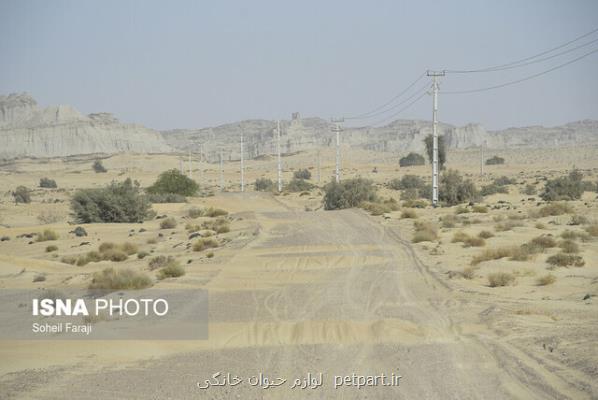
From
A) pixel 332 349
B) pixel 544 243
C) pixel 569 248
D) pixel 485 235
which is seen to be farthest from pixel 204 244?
pixel 332 349

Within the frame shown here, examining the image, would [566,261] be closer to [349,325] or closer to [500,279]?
[500,279]

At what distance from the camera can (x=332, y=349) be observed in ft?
39.0

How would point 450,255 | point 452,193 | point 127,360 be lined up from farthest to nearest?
point 452,193 → point 450,255 → point 127,360

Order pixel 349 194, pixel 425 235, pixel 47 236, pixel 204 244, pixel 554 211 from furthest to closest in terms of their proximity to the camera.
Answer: pixel 349 194 → pixel 554 211 → pixel 47 236 → pixel 204 244 → pixel 425 235

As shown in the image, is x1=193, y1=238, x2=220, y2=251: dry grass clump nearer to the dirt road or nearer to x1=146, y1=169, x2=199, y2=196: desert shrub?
the dirt road

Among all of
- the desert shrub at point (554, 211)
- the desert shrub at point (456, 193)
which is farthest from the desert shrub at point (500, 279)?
the desert shrub at point (456, 193)

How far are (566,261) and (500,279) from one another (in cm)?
348

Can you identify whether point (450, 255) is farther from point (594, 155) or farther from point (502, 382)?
point (594, 155)

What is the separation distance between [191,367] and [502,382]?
4.39 m

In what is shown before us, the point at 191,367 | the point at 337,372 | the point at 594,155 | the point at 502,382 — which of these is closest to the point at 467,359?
the point at 502,382

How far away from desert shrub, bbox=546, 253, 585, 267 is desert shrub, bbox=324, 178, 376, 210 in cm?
3065

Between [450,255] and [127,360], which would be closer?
[127,360]

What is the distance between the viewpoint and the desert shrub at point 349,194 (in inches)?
2074

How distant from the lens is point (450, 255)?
24.8 metres
